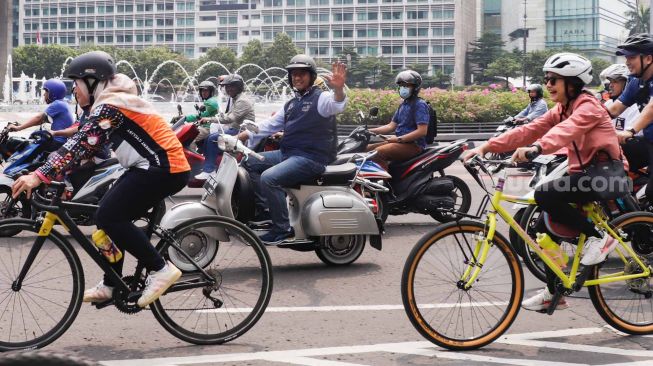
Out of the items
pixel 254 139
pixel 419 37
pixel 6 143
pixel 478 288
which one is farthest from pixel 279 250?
pixel 419 37

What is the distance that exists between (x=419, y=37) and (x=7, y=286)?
142 meters

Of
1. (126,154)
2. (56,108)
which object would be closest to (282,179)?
(126,154)

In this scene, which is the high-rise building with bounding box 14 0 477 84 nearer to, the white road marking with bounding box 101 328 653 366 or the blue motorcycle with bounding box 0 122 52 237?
the blue motorcycle with bounding box 0 122 52 237

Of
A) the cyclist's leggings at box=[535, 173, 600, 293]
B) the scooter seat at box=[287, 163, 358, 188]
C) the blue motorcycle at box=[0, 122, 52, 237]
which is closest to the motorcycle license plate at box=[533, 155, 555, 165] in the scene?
the scooter seat at box=[287, 163, 358, 188]

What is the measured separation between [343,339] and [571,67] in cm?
211

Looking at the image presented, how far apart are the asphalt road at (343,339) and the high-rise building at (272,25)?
135747mm

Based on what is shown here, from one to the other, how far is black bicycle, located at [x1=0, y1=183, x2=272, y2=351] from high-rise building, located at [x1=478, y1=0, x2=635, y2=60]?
13635cm

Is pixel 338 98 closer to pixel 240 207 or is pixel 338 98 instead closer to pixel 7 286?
pixel 240 207

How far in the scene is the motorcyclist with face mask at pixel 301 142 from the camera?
25.4ft

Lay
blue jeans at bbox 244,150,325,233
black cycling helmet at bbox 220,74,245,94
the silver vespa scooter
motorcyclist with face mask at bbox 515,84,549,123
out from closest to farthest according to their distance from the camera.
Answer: the silver vespa scooter → blue jeans at bbox 244,150,325,233 → black cycling helmet at bbox 220,74,245,94 → motorcyclist with face mask at bbox 515,84,549,123

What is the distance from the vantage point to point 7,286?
5.16 m

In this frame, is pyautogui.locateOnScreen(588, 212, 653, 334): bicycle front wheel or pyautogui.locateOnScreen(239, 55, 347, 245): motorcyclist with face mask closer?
pyautogui.locateOnScreen(588, 212, 653, 334): bicycle front wheel

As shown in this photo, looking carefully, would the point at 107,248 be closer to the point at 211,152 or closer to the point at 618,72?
the point at 618,72

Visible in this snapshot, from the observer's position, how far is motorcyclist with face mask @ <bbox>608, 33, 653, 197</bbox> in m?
7.35
